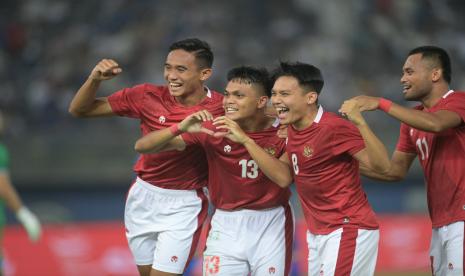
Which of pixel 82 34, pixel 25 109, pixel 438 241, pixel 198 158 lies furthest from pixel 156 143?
pixel 82 34

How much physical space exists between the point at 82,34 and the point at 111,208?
343cm

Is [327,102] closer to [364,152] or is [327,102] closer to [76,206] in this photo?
[76,206]

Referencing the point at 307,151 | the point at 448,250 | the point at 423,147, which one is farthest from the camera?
the point at 423,147

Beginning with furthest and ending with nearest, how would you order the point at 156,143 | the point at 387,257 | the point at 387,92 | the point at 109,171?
the point at 387,92 < the point at 109,171 < the point at 387,257 < the point at 156,143

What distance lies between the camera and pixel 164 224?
23.1 ft

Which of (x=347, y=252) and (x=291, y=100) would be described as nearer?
(x=347, y=252)

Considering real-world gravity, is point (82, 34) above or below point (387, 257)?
above

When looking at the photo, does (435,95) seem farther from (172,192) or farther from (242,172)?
(172,192)

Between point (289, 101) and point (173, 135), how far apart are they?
94 cm

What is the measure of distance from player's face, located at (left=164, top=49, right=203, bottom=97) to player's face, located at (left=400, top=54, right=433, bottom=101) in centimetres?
174

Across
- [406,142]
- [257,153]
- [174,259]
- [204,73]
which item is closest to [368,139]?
[257,153]

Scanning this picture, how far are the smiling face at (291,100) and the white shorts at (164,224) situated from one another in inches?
48.6

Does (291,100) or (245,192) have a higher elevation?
(291,100)

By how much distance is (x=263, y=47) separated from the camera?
1481 cm
